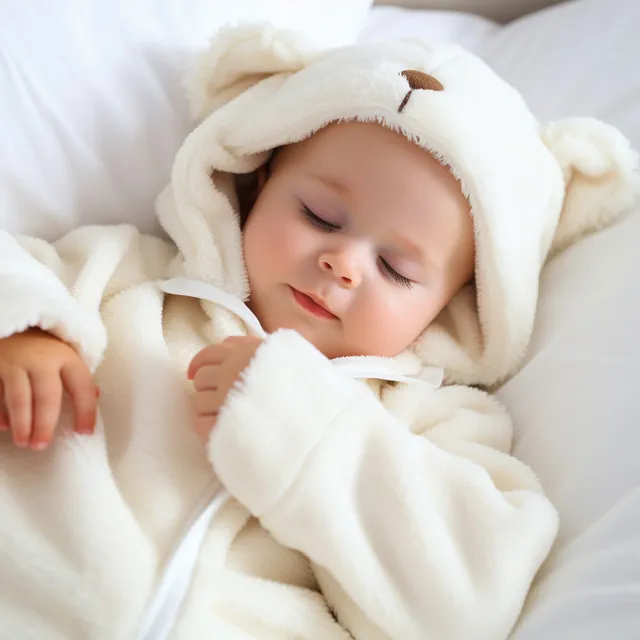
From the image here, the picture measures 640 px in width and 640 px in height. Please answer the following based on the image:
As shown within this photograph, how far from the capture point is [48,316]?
25.9 inches


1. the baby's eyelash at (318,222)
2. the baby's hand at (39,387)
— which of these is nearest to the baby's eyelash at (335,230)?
the baby's eyelash at (318,222)

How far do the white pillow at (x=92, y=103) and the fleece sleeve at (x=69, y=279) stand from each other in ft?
0.21

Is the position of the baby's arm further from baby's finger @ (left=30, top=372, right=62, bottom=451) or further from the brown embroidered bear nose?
the brown embroidered bear nose

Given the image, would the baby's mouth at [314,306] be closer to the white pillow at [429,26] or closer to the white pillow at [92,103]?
the white pillow at [92,103]

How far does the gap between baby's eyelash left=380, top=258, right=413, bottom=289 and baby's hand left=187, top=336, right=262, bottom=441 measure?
8.3 inches

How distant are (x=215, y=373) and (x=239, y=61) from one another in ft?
1.61

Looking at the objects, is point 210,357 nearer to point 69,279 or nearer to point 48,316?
point 48,316

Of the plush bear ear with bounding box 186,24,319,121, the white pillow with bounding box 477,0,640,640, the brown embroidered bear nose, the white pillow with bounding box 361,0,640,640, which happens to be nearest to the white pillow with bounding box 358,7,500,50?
the white pillow with bounding box 361,0,640,640

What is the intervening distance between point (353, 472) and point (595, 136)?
23.2 inches

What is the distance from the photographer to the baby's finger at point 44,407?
2.01ft

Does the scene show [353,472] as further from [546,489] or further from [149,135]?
[149,135]

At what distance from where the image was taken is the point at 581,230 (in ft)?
3.27

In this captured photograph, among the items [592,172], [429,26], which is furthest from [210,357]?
[429,26]

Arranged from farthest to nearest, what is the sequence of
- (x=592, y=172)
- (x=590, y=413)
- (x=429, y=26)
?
1. (x=429, y=26)
2. (x=592, y=172)
3. (x=590, y=413)
